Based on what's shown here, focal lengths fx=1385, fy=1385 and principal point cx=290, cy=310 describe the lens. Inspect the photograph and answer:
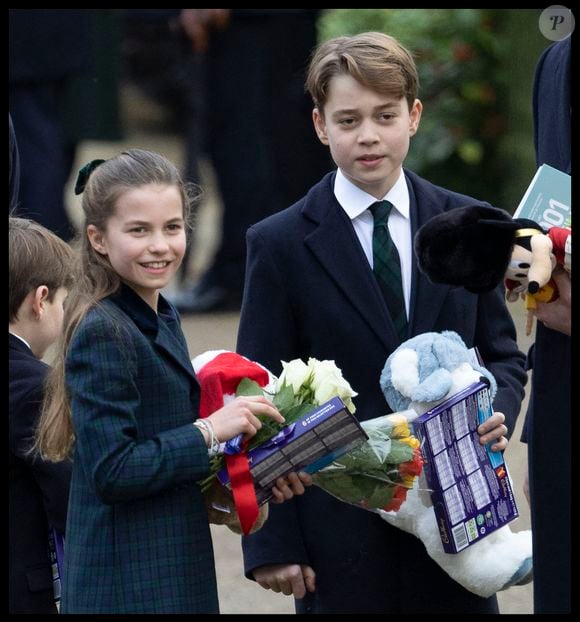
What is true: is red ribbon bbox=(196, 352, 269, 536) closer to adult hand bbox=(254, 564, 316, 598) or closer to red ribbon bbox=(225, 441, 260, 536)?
red ribbon bbox=(225, 441, 260, 536)

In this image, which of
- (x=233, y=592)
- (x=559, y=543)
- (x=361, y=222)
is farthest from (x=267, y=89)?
(x=559, y=543)

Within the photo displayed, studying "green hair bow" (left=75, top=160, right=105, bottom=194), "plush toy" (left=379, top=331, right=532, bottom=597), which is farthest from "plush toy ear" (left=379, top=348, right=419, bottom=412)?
"green hair bow" (left=75, top=160, right=105, bottom=194)

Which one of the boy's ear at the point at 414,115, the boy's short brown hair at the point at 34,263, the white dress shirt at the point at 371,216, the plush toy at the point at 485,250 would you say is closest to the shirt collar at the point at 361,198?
the white dress shirt at the point at 371,216

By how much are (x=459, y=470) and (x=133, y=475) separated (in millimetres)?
764

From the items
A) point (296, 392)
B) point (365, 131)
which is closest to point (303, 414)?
point (296, 392)

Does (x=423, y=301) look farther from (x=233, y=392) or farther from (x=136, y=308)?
(x=136, y=308)

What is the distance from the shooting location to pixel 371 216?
3.41 m

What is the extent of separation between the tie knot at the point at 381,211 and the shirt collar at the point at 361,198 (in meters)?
0.01

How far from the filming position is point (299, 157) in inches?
325

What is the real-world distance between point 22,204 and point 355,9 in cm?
343

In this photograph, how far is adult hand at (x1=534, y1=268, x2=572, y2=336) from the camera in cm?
283

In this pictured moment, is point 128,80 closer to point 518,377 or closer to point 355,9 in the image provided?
point 355,9

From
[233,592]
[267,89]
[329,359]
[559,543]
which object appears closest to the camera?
[559,543]

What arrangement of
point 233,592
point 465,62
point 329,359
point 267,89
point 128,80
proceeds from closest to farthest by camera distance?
point 329,359, point 233,592, point 267,89, point 465,62, point 128,80
